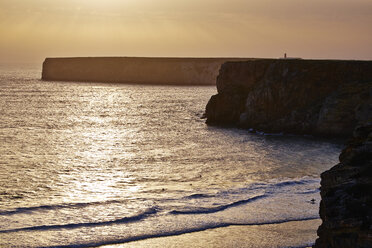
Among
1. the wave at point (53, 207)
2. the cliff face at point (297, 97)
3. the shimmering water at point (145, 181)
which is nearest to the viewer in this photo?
the shimmering water at point (145, 181)

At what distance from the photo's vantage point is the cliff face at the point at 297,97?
38781 millimetres

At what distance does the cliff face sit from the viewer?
38.8 metres

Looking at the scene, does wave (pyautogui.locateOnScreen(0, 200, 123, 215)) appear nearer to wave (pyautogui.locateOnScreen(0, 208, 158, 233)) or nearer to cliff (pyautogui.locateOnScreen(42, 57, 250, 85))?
wave (pyautogui.locateOnScreen(0, 208, 158, 233))

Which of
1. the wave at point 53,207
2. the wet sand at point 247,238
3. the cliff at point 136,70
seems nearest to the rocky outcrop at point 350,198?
the wet sand at point 247,238

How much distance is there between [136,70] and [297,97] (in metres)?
120

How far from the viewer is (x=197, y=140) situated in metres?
37.6

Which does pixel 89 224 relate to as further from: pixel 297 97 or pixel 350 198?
pixel 297 97

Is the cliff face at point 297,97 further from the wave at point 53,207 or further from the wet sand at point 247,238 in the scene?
the wave at point 53,207

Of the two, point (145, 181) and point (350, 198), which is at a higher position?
point (350, 198)

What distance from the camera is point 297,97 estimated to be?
43.5 m

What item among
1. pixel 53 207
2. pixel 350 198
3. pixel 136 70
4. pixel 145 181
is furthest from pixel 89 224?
pixel 136 70

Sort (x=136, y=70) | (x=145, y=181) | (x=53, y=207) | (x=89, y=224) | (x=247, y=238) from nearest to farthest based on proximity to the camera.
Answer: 1. (x=247, y=238)
2. (x=89, y=224)
3. (x=53, y=207)
4. (x=145, y=181)
5. (x=136, y=70)

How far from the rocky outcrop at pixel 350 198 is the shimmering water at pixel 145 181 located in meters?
5.29

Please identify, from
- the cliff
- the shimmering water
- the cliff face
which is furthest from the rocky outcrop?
the cliff
